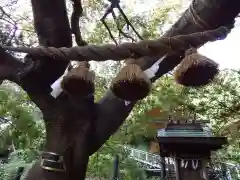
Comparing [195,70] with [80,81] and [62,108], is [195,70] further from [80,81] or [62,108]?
[62,108]

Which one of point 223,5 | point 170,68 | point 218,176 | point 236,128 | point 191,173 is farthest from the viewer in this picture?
point 218,176

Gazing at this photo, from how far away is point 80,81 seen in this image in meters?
0.97

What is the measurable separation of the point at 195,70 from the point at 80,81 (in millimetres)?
367

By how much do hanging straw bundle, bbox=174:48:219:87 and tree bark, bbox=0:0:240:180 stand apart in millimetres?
377

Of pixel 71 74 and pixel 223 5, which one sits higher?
pixel 223 5

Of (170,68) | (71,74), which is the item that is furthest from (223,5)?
(71,74)

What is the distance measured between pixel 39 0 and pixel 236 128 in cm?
315

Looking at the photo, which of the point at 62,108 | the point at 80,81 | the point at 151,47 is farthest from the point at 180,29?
the point at 62,108

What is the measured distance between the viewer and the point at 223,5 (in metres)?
1.06

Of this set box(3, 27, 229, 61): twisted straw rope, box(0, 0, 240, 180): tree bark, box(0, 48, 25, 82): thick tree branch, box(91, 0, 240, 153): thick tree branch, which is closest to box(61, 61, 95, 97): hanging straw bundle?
box(3, 27, 229, 61): twisted straw rope

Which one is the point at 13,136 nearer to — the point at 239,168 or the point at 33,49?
the point at 33,49

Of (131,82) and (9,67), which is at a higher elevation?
(9,67)

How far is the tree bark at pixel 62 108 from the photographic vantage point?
132cm

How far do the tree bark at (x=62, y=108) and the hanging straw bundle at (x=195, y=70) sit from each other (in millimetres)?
377
